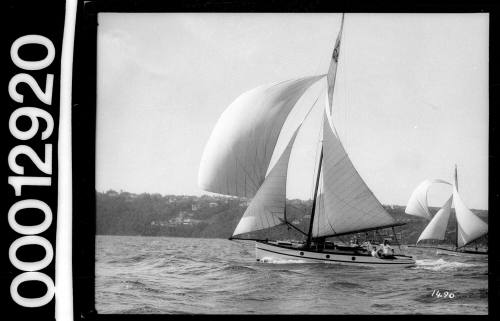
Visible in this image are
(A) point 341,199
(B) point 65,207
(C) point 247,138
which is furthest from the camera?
(A) point 341,199

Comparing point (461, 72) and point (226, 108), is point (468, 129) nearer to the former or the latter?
point (461, 72)

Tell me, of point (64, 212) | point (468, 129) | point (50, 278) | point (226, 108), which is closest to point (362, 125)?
point (468, 129)

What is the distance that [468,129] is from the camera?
176 inches

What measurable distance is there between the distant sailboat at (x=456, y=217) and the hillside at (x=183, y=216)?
0.05 meters

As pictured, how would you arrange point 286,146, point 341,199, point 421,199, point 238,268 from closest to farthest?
point 421,199 < point 238,268 < point 286,146 < point 341,199

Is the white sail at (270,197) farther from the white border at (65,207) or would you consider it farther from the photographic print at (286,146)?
the white border at (65,207)

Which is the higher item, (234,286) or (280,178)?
(280,178)

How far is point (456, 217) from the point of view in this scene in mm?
4488

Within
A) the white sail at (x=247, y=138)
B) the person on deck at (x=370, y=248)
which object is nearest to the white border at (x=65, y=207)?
the white sail at (x=247, y=138)

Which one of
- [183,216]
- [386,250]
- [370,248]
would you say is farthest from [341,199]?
[183,216]

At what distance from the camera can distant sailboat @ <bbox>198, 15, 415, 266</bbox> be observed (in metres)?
4.58

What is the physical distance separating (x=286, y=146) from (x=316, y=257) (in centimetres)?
102

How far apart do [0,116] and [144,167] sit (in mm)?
1138

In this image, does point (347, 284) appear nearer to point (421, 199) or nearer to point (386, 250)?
point (386, 250)
